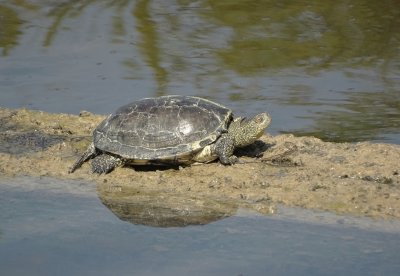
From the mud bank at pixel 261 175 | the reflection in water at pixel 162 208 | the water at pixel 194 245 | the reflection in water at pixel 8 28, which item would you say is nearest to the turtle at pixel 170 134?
the mud bank at pixel 261 175

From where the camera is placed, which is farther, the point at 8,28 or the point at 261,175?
the point at 8,28

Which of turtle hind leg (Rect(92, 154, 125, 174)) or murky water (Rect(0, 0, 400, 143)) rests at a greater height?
turtle hind leg (Rect(92, 154, 125, 174))

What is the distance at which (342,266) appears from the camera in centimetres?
579

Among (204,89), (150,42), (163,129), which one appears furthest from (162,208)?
(150,42)

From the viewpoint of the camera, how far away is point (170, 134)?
7.77m

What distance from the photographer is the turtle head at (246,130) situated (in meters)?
7.98

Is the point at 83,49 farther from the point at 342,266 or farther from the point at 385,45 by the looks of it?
the point at 342,266

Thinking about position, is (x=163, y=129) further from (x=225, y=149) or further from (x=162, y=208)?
(x=162, y=208)

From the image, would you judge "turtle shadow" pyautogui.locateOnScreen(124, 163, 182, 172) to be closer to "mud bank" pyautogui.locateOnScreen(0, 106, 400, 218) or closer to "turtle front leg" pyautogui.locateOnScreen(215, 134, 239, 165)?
"mud bank" pyautogui.locateOnScreen(0, 106, 400, 218)

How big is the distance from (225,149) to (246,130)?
1.08ft

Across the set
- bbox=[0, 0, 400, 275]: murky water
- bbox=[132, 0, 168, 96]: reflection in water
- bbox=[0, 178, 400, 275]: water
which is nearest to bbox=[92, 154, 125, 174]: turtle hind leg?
bbox=[0, 0, 400, 275]: murky water

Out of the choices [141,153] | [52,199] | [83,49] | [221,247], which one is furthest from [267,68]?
[221,247]

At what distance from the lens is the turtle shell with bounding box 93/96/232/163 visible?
7.75 metres

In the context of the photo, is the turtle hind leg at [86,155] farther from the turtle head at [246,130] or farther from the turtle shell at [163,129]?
the turtle head at [246,130]
